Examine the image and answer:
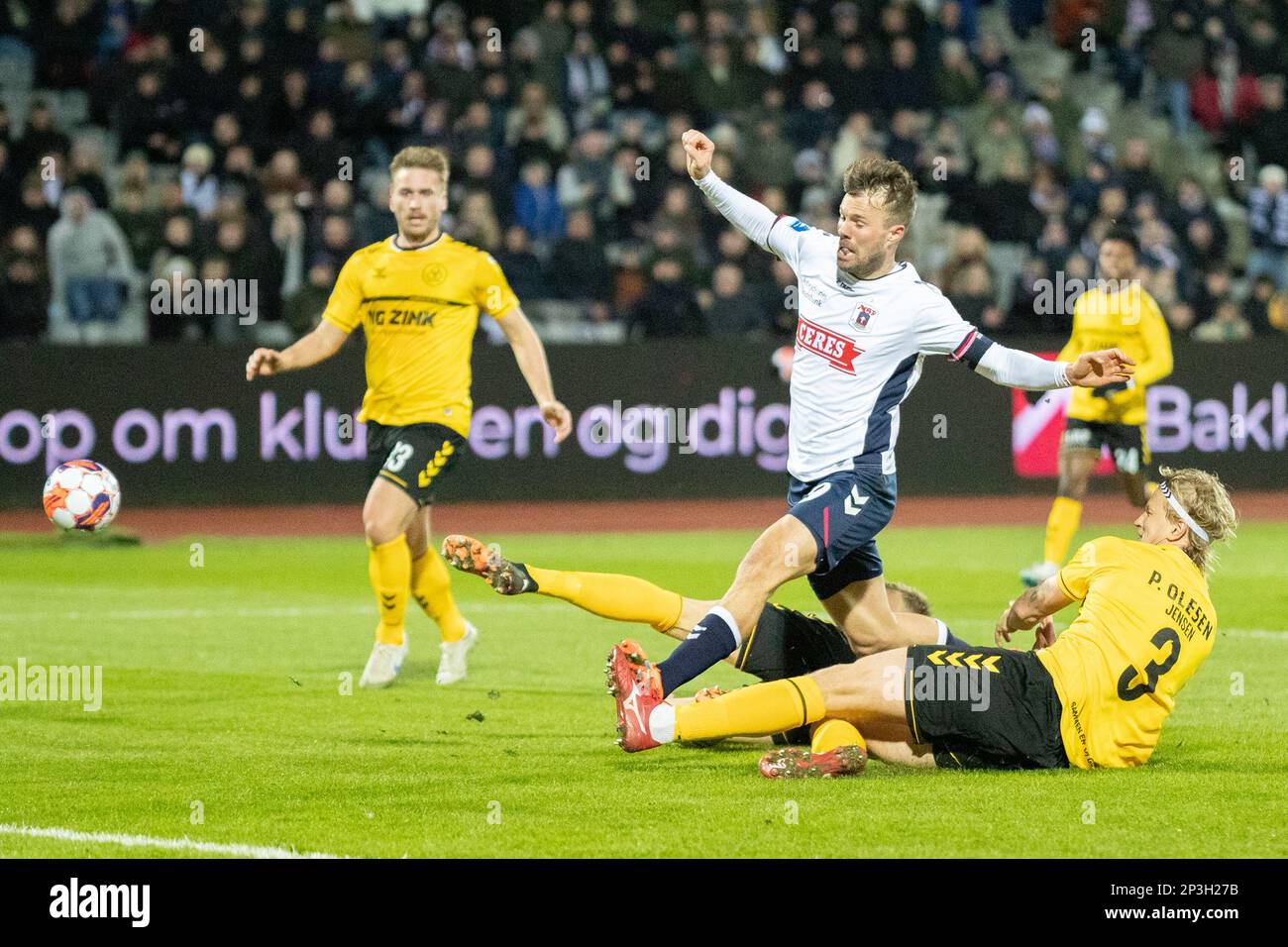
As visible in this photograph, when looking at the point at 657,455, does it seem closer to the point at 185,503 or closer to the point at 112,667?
the point at 185,503

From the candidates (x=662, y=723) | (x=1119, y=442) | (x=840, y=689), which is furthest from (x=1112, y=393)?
(x=662, y=723)

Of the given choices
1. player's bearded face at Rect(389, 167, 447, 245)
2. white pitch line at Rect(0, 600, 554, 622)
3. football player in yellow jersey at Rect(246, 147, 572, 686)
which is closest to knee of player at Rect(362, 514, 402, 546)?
football player in yellow jersey at Rect(246, 147, 572, 686)

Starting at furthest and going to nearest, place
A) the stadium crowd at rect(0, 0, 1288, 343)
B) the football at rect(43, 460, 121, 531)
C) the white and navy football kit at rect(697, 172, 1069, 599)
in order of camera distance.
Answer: the stadium crowd at rect(0, 0, 1288, 343) < the football at rect(43, 460, 121, 531) < the white and navy football kit at rect(697, 172, 1069, 599)

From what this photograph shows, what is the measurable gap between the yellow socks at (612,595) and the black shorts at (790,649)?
333mm

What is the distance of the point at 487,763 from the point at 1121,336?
22.8 ft

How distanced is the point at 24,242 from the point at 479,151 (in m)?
4.50

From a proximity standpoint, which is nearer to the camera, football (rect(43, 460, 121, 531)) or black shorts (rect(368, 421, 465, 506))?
black shorts (rect(368, 421, 465, 506))

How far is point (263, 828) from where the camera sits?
19.1 feet

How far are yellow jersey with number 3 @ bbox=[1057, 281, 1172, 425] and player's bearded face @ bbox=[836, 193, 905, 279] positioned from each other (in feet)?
18.2

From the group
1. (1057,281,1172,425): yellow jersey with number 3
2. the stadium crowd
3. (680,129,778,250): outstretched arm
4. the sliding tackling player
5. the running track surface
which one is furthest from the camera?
the stadium crowd

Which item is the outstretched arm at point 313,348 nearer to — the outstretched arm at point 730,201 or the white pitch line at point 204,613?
the outstretched arm at point 730,201

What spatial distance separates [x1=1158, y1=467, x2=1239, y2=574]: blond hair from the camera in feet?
21.9

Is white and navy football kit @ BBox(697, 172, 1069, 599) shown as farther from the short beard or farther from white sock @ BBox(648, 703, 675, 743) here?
white sock @ BBox(648, 703, 675, 743)

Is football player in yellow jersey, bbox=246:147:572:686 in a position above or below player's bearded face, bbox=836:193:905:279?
below
